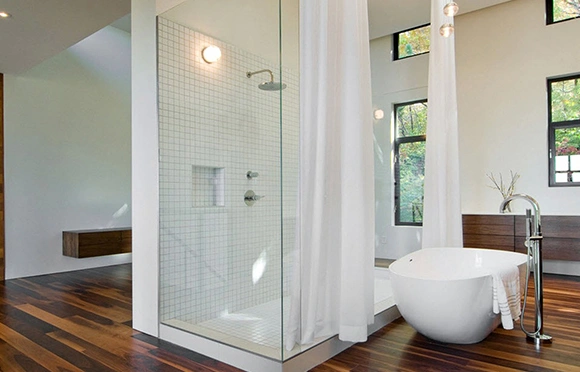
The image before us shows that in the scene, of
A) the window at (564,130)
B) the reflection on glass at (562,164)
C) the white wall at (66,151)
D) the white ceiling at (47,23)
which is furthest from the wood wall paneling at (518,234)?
the white wall at (66,151)

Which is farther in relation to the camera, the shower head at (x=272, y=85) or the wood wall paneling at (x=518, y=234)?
the wood wall paneling at (x=518, y=234)

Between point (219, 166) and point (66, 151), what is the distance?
11.0 ft

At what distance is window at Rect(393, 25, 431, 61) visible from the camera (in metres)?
4.45

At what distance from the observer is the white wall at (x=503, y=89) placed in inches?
183

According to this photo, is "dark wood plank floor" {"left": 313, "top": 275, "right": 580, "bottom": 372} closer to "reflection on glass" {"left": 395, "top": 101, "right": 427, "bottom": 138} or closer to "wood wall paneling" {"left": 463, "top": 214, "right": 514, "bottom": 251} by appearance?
"wood wall paneling" {"left": 463, "top": 214, "right": 514, "bottom": 251}

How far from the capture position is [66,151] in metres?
5.25

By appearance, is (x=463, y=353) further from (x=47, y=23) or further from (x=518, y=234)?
(x=47, y=23)

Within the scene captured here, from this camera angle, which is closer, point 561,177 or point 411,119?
point 411,119

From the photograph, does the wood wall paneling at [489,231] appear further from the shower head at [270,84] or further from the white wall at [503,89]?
the shower head at [270,84]

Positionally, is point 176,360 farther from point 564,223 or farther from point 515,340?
point 564,223

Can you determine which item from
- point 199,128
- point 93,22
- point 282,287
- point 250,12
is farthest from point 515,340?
point 93,22

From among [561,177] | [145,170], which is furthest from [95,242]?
[561,177]

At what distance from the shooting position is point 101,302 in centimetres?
366

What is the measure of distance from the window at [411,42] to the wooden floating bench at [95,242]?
4.14 m
